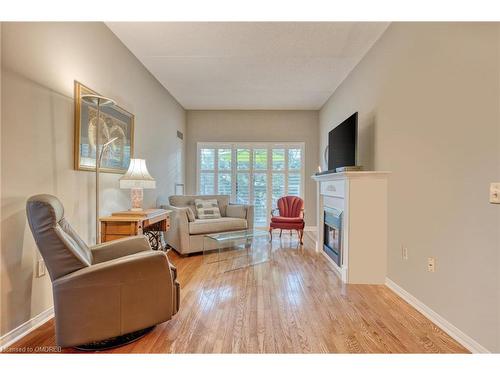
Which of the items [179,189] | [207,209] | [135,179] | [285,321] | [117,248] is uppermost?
[135,179]

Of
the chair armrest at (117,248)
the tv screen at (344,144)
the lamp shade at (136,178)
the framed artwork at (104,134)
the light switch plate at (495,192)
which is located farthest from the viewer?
the tv screen at (344,144)

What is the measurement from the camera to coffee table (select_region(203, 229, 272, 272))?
339cm

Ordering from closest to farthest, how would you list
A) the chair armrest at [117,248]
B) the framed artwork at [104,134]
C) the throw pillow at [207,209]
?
the chair armrest at [117,248] < the framed artwork at [104,134] < the throw pillow at [207,209]

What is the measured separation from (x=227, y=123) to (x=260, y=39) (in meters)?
3.11

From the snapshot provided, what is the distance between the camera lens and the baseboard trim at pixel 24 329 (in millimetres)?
1605

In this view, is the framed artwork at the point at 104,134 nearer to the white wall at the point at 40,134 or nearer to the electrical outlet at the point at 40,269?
the white wall at the point at 40,134

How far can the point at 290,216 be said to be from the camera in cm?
490

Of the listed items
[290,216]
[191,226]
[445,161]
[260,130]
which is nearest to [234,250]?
[191,226]

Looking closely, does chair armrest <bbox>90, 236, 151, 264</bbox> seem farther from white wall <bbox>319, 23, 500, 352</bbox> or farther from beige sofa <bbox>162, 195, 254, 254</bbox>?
white wall <bbox>319, 23, 500, 352</bbox>

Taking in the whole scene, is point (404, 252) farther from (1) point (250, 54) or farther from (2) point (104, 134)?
(2) point (104, 134)

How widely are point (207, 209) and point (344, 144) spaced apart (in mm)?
2444

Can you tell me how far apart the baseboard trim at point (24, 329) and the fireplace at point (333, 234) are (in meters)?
2.84

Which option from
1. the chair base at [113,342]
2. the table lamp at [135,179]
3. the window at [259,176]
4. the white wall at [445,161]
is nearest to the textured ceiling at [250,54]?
the white wall at [445,161]
